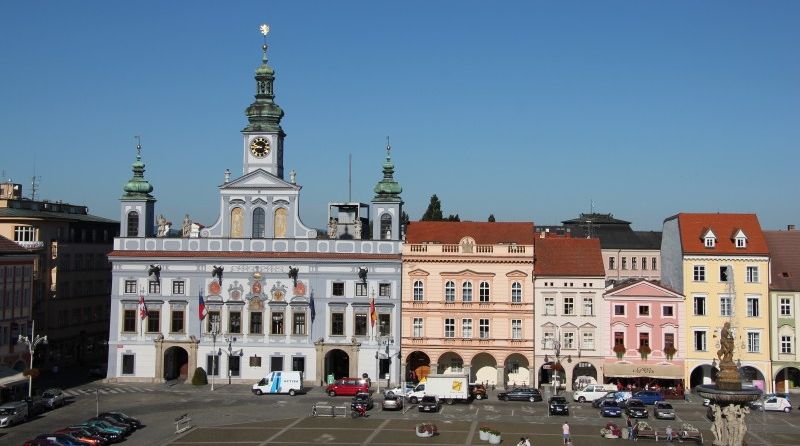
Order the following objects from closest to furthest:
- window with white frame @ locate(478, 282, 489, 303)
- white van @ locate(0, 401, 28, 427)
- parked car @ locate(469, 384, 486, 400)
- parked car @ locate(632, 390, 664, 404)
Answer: white van @ locate(0, 401, 28, 427), parked car @ locate(632, 390, 664, 404), parked car @ locate(469, 384, 486, 400), window with white frame @ locate(478, 282, 489, 303)

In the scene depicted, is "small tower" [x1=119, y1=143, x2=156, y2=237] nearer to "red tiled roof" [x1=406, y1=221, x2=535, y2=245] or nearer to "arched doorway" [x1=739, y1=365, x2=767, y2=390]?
"red tiled roof" [x1=406, y1=221, x2=535, y2=245]

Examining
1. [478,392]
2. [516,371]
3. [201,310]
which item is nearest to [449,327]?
[516,371]

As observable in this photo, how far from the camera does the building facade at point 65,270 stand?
8638 centimetres

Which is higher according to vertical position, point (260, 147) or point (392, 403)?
point (260, 147)

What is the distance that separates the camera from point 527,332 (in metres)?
73.6

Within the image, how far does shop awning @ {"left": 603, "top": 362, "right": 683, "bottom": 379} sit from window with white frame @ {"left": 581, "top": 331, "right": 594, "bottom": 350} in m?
2.05

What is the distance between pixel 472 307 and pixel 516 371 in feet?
20.2

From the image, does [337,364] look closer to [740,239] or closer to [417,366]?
[417,366]

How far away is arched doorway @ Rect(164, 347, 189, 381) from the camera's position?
251 feet

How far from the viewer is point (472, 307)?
74.2 m

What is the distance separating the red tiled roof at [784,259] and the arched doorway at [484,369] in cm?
Answer: 2212

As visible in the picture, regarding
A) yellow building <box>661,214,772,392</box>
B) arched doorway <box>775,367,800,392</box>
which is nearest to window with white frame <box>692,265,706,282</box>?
yellow building <box>661,214,772,392</box>

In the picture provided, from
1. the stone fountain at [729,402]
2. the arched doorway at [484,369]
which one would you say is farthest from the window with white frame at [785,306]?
the stone fountain at [729,402]

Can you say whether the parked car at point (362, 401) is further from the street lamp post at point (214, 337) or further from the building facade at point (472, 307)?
the street lamp post at point (214, 337)
